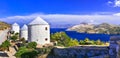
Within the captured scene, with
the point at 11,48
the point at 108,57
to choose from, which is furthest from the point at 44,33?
the point at 108,57

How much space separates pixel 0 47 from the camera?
1636 inches

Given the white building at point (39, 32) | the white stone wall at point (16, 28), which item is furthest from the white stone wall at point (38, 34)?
the white stone wall at point (16, 28)

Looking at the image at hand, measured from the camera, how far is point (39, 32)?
130 feet

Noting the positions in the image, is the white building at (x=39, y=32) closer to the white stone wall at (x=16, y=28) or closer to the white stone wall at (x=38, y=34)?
the white stone wall at (x=38, y=34)

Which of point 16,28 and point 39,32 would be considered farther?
point 16,28

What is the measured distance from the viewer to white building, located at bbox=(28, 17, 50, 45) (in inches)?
1564

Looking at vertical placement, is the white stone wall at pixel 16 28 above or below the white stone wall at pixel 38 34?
above

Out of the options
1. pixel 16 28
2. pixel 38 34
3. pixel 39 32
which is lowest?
pixel 38 34

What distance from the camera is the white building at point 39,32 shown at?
39719 millimetres

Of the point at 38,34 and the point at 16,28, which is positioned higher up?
the point at 16,28

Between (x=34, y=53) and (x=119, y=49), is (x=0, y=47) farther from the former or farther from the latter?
(x=119, y=49)

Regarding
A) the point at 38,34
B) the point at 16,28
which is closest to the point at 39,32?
the point at 38,34

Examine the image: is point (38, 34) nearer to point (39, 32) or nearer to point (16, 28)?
point (39, 32)

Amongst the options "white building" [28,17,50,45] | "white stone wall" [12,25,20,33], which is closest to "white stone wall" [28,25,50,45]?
"white building" [28,17,50,45]
